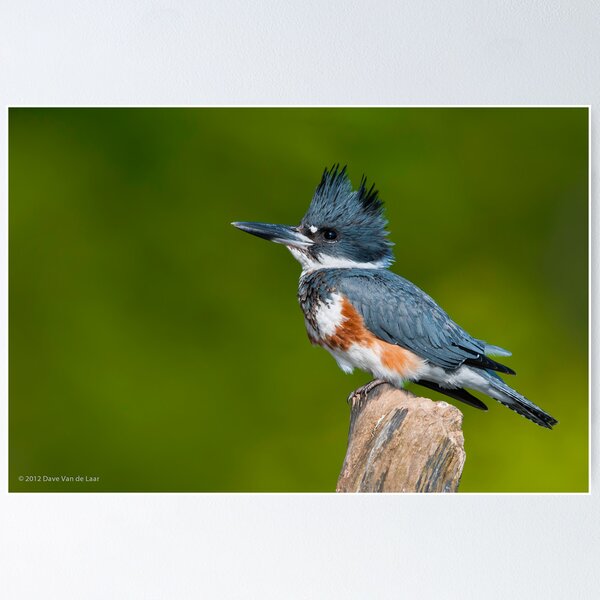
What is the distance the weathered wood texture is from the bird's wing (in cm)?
24

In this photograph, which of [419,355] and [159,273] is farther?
[159,273]

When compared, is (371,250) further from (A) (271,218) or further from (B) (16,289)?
(B) (16,289)

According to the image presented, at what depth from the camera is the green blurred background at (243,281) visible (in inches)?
176

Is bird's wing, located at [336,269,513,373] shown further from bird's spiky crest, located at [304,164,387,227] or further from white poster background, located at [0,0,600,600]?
white poster background, located at [0,0,600,600]

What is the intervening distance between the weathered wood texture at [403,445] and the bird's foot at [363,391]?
5cm

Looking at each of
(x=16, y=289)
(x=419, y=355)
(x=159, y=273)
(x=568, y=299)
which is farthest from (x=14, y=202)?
(x=568, y=299)

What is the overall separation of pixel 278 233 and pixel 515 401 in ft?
4.23

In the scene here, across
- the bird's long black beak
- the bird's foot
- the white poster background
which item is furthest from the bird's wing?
the white poster background

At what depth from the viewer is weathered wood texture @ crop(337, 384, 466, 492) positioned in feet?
12.6

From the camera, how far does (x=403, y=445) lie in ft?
12.8

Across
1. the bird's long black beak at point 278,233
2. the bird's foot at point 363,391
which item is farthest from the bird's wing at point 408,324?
the bird's long black beak at point 278,233

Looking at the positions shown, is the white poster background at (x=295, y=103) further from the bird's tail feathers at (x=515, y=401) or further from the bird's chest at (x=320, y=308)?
the bird's chest at (x=320, y=308)
